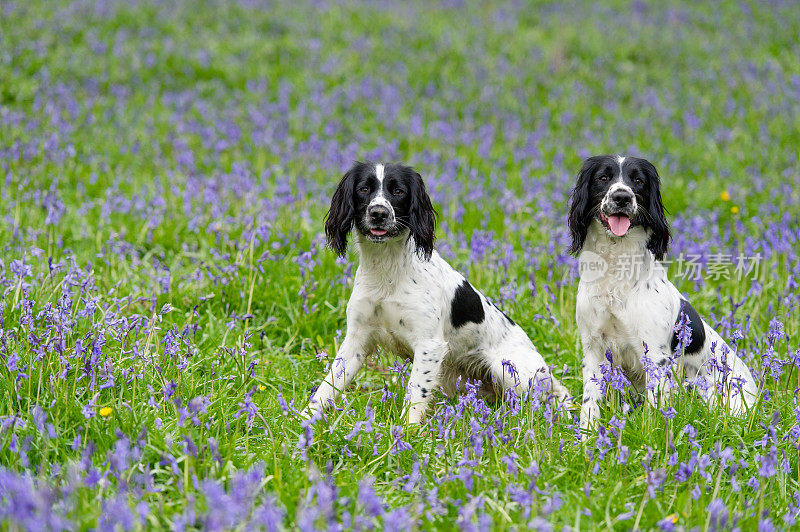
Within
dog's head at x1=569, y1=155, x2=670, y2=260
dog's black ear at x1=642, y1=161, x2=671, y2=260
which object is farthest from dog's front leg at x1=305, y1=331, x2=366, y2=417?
dog's black ear at x1=642, y1=161, x2=671, y2=260

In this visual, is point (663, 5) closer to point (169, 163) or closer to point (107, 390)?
point (169, 163)

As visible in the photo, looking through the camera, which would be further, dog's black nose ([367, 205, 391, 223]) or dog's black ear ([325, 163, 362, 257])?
dog's black ear ([325, 163, 362, 257])

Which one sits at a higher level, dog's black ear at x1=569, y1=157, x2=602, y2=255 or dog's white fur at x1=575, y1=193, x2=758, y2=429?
dog's black ear at x1=569, y1=157, x2=602, y2=255

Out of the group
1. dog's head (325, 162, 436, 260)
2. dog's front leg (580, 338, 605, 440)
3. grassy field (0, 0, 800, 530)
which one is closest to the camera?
grassy field (0, 0, 800, 530)

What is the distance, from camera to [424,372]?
416 cm

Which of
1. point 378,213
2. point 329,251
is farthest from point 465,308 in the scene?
point 329,251

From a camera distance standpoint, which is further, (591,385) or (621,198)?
(591,385)

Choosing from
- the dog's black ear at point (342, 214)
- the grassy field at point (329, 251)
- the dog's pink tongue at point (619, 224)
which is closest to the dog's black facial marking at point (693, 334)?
the grassy field at point (329, 251)

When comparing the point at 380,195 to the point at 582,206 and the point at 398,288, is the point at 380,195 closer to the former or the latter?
the point at 398,288

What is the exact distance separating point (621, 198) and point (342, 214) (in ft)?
4.86

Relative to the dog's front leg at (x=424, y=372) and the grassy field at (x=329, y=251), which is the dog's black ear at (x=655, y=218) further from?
the dog's front leg at (x=424, y=372)

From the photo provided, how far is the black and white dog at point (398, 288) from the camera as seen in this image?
410cm

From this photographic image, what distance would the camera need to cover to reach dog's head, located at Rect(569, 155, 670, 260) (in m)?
3.98

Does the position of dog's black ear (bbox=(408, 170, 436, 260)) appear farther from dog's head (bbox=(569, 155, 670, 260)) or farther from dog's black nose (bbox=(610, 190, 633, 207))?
dog's black nose (bbox=(610, 190, 633, 207))
